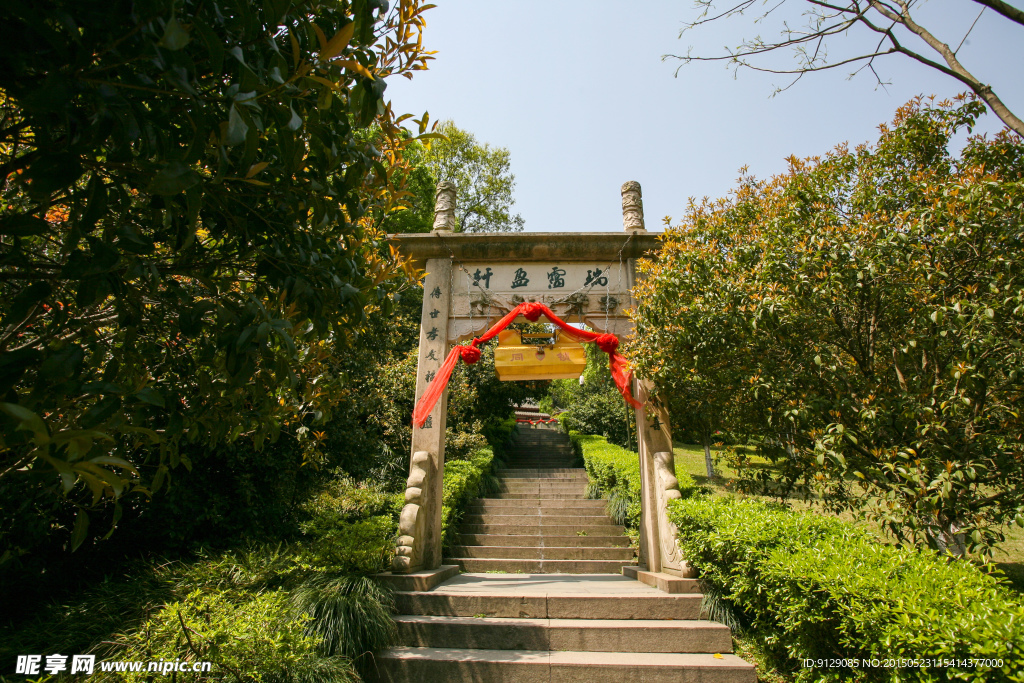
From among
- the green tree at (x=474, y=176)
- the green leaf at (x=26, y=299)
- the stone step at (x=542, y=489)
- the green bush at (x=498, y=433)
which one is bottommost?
the stone step at (x=542, y=489)

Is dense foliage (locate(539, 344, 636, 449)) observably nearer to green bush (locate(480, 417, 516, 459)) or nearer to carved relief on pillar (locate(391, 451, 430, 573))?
green bush (locate(480, 417, 516, 459))

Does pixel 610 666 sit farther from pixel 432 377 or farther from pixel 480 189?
pixel 480 189

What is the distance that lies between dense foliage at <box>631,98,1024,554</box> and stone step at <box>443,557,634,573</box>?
266 cm

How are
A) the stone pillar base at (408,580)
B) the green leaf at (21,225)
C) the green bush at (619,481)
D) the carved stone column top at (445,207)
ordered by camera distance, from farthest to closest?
1. the green bush at (619,481)
2. the carved stone column top at (445,207)
3. the stone pillar base at (408,580)
4. the green leaf at (21,225)

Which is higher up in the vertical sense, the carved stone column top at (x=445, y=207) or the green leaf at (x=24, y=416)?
the carved stone column top at (x=445, y=207)

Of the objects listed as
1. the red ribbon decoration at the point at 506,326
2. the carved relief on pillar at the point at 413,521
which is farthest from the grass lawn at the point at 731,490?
the carved relief on pillar at the point at 413,521

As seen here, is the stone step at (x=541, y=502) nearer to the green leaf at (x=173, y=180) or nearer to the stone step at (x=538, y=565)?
the stone step at (x=538, y=565)

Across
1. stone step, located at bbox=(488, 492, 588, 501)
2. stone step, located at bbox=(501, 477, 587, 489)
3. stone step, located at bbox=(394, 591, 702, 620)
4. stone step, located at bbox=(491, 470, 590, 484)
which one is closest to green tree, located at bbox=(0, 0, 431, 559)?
stone step, located at bbox=(394, 591, 702, 620)

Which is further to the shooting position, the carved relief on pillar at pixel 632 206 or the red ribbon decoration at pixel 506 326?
the carved relief on pillar at pixel 632 206

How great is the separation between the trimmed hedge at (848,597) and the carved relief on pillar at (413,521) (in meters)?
2.79

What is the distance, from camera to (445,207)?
729 cm

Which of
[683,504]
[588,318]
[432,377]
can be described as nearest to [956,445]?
[683,504]

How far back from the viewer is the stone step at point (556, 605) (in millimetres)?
4750

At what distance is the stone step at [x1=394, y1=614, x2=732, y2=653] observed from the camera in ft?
14.1
